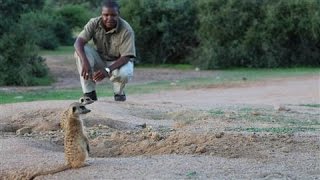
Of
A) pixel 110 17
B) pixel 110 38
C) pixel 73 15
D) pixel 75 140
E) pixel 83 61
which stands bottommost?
pixel 73 15

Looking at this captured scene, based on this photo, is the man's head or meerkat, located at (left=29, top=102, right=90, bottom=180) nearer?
meerkat, located at (left=29, top=102, right=90, bottom=180)

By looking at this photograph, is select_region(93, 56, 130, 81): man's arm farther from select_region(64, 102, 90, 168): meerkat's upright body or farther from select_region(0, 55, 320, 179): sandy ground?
select_region(64, 102, 90, 168): meerkat's upright body

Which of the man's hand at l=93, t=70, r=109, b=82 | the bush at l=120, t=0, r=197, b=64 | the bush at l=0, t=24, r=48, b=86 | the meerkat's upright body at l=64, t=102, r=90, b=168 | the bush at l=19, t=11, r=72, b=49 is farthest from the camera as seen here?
the bush at l=19, t=11, r=72, b=49

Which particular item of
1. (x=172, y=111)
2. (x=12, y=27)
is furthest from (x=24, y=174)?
(x=12, y=27)

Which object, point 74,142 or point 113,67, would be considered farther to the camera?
point 113,67

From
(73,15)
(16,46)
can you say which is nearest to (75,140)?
(16,46)

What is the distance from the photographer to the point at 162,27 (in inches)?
1128

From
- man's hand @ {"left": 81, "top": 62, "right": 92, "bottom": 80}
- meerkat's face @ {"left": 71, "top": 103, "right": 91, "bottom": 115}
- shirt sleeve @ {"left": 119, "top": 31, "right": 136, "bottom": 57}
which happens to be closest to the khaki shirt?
shirt sleeve @ {"left": 119, "top": 31, "right": 136, "bottom": 57}

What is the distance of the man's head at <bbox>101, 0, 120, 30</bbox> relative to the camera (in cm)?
996

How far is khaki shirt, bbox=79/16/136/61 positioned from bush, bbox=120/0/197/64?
18.0m

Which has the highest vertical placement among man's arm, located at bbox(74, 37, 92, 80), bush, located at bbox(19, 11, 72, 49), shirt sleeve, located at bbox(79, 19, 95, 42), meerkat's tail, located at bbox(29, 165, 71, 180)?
shirt sleeve, located at bbox(79, 19, 95, 42)

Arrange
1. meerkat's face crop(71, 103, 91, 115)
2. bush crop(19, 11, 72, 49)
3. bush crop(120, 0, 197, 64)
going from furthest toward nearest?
bush crop(19, 11, 72, 49) < bush crop(120, 0, 197, 64) < meerkat's face crop(71, 103, 91, 115)

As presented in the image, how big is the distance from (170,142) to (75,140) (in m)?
1.17

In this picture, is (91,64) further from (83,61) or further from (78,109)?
(78,109)
